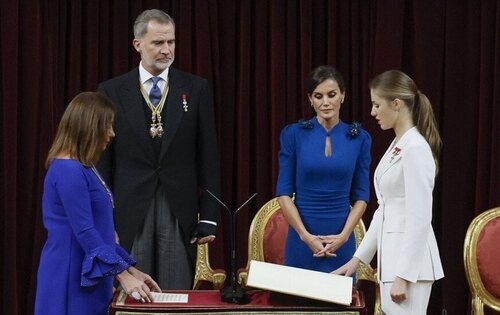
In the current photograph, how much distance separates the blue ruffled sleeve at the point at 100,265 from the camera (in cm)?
268

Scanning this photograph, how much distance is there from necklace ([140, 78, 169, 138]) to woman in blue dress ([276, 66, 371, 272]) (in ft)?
1.74

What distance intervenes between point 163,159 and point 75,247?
0.88 metres

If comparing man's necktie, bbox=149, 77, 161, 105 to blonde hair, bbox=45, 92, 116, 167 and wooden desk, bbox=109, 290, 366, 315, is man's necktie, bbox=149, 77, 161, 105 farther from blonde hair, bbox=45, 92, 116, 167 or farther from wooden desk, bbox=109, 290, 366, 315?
wooden desk, bbox=109, 290, 366, 315

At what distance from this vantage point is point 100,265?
2.70 meters

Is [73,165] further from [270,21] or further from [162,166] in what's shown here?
[270,21]

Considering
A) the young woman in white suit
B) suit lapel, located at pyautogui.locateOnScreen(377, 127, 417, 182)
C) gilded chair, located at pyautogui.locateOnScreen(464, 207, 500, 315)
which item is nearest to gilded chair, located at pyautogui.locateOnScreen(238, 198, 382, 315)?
gilded chair, located at pyautogui.locateOnScreen(464, 207, 500, 315)

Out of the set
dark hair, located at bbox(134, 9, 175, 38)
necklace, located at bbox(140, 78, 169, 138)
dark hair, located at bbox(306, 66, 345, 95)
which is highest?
dark hair, located at bbox(134, 9, 175, 38)

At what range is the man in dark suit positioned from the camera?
354 centimetres

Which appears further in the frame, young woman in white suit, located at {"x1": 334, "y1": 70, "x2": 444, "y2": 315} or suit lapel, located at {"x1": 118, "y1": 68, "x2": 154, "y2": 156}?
suit lapel, located at {"x1": 118, "y1": 68, "x2": 154, "y2": 156}

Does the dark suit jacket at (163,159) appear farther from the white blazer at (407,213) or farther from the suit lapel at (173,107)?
the white blazer at (407,213)

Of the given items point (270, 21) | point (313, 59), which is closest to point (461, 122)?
point (313, 59)

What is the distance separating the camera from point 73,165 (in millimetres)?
2711

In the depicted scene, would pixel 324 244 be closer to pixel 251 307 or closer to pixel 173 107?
pixel 173 107

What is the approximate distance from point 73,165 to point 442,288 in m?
2.66
